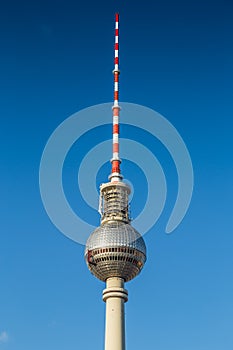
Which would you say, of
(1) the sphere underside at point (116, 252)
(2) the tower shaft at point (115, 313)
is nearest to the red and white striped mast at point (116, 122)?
(1) the sphere underside at point (116, 252)

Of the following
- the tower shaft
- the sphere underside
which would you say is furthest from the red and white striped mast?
the tower shaft

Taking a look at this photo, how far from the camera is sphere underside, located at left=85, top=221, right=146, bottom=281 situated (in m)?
112

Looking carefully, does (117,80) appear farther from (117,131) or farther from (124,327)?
(124,327)

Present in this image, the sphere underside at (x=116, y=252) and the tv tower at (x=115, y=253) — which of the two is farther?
the sphere underside at (x=116, y=252)

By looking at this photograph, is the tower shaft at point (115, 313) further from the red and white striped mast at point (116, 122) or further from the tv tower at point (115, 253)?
the red and white striped mast at point (116, 122)

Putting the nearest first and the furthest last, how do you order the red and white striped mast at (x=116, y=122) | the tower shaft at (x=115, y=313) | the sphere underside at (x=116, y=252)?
1. the tower shaft at (x=115, y=313)
2. the sphere underside at (x=116, y=252)
3. the red and white striped mast at (x=116, y=122)

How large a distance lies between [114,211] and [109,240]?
7.37 meters

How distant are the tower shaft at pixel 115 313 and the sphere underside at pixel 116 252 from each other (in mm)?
2052

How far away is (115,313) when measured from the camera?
109m

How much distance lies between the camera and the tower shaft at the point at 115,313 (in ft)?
346

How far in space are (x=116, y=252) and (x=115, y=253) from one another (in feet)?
0.84

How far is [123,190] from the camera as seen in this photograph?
120812 millimetres

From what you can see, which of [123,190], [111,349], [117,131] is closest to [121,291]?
[111,349]

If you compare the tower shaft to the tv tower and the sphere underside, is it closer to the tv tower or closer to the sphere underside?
the tv tower
